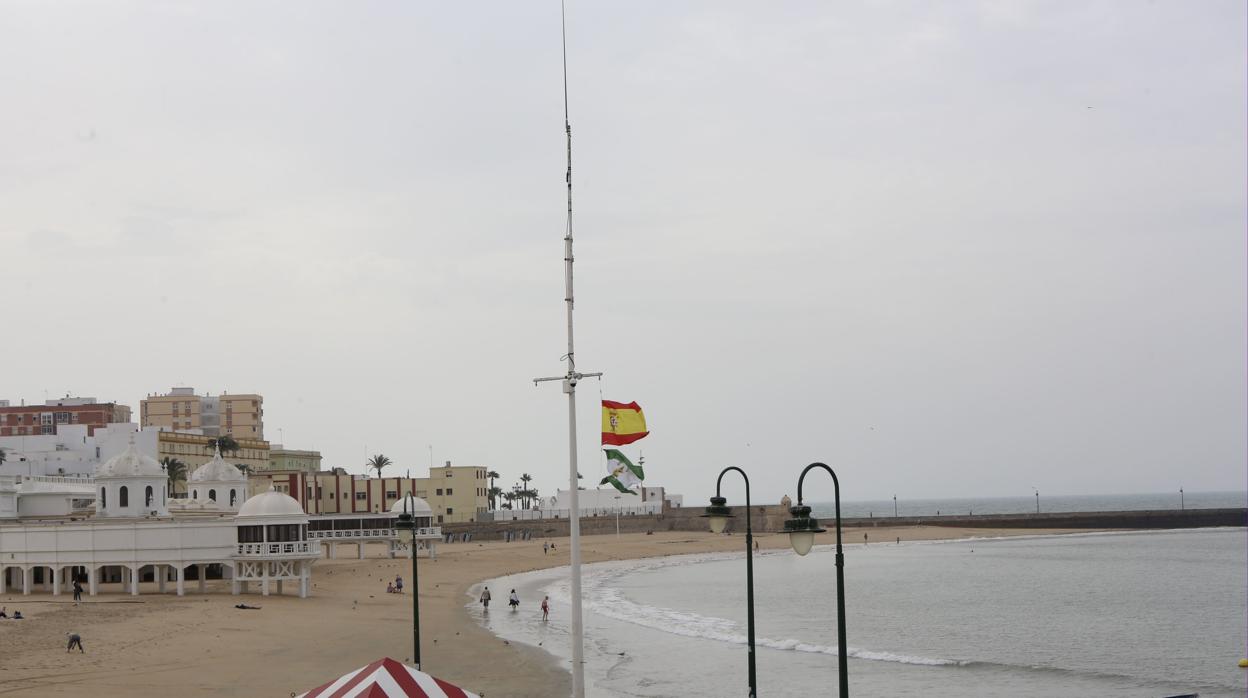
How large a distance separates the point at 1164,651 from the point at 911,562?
6290 centimetres

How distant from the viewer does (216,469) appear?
8288cm

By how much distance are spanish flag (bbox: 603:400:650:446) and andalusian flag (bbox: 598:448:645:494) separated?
0.78ft

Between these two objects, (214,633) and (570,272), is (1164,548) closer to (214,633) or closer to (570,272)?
(214,633)

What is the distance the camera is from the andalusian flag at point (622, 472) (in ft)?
69.0

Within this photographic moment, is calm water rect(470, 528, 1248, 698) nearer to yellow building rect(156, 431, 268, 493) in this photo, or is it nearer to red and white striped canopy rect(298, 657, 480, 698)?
red and white striped canopy rect(298, 657, 480, 698)

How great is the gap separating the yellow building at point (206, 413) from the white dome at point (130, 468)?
317ft

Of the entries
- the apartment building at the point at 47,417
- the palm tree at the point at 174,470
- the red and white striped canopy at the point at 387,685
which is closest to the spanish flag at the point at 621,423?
the red and white striped canopy at the point at 387,685

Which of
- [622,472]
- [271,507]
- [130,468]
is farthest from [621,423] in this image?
[130,468]

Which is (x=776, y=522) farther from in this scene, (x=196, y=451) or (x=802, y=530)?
(x=802, y=530)

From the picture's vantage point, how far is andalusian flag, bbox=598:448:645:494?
2103 centimetres

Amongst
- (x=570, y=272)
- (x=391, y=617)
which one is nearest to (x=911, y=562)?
(x=391, y=617)

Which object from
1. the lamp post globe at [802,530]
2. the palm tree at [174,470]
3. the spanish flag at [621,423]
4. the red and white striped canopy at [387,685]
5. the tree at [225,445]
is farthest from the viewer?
the tree at [225,445]

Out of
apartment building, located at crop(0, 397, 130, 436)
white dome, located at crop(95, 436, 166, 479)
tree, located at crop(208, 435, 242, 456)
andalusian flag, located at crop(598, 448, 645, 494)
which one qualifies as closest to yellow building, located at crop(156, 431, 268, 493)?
tree, located at crop(208, 435, 242, 456)

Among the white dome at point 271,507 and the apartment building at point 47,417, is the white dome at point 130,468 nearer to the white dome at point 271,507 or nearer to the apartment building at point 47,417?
the white dome at point 271,507
